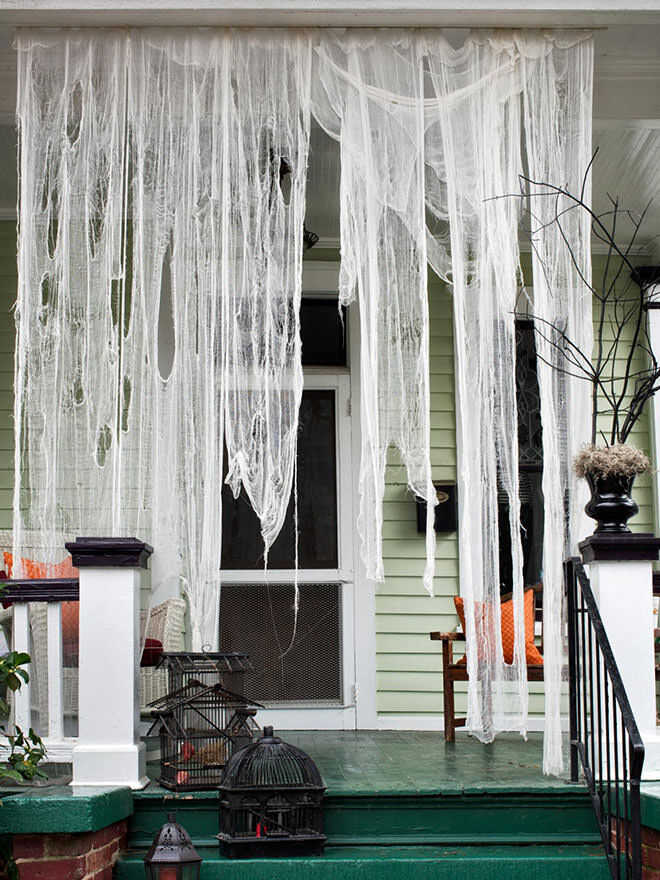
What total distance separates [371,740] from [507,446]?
1919mm

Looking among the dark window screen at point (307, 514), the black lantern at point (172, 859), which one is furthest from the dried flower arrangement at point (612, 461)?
the dark window screen at point (307, 514)

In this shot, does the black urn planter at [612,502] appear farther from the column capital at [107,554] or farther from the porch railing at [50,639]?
the porch railing at [50,639]

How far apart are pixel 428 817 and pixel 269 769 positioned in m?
0.60

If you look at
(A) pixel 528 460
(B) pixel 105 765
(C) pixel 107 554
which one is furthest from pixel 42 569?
(A) pixel 528 460

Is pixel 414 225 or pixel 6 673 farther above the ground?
pixel 414 225

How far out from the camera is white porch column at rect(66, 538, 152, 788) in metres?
3.85

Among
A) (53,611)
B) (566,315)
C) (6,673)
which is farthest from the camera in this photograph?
(566,315)

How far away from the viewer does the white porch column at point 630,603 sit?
3.97m

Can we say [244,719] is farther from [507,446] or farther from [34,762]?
[507,446]

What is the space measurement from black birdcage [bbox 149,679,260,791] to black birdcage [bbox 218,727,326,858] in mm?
278

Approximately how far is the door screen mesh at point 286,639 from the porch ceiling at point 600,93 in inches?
78.3

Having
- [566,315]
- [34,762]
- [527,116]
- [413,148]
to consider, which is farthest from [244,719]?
[527,116]

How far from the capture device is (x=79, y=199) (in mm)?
4371

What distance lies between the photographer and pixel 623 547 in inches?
158
